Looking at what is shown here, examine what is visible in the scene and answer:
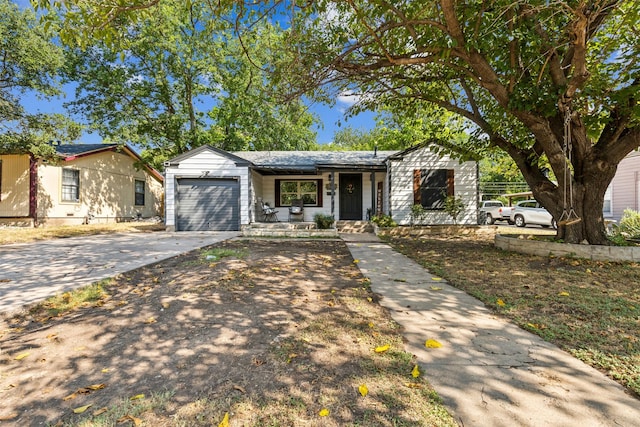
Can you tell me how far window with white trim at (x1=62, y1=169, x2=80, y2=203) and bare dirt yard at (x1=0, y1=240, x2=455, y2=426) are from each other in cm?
1396

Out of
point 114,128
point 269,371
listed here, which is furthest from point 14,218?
point 269,371

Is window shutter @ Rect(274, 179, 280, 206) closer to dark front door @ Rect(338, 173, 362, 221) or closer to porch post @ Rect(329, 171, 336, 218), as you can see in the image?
porch post @ Rect(329, 171, 336, 218)

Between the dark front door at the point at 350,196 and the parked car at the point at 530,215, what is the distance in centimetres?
927

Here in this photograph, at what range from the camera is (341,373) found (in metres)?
2.04

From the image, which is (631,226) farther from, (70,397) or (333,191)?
(70,397)

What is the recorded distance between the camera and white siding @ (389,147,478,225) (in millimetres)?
12492

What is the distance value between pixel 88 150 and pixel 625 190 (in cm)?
2598

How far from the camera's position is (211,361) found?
2215 mm

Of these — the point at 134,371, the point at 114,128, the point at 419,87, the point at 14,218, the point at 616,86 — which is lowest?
the point at 134,371

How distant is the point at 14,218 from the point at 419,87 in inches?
678

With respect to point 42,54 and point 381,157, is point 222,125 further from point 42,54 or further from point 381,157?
point 381,157

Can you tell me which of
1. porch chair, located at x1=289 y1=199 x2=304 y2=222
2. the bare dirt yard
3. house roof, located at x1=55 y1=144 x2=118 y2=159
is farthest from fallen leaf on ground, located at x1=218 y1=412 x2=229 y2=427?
house roof, located at x1=55 y1=144 x2=118 y2=159

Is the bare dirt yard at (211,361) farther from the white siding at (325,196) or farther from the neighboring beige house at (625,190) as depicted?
the neighboring beige house at (625,190)

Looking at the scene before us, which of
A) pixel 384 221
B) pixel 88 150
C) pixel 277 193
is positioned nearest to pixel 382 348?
pixel 384 221
